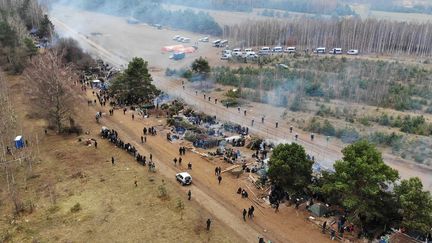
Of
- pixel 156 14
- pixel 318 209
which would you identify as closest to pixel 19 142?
pixel 318 209

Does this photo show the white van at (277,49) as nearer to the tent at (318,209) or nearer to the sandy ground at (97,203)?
the sandy ground at (97,203)

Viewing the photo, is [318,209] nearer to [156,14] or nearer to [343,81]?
[343,81]

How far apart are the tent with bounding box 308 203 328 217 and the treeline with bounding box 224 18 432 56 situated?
53486 millimetres

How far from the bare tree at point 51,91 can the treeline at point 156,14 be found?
56.8m

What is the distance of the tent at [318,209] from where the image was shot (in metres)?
30.1

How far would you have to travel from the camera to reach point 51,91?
1695 inches

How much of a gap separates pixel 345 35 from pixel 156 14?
54.4 meters

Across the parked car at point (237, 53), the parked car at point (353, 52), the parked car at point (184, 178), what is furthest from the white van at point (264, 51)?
the parked car at point (184, 178)

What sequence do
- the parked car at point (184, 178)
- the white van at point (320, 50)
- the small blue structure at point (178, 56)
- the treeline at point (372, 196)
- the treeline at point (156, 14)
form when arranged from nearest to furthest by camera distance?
the treeline at point (372, 196), the parked car at point (184, 178), the white van at point (320, 50), the small blue structure at point (178, 56), the treeline at point (156, 14)

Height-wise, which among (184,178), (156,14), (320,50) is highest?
(156,14)

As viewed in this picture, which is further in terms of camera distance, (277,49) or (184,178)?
(277,49)

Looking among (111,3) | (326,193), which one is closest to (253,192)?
(326,193)

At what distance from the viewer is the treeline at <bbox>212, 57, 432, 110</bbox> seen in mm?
53312

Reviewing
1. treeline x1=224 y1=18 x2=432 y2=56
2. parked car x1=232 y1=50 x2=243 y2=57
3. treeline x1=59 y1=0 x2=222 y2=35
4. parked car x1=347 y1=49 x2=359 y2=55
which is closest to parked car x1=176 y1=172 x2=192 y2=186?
parked car x1=232 y1=50 x2=243 y2=57
